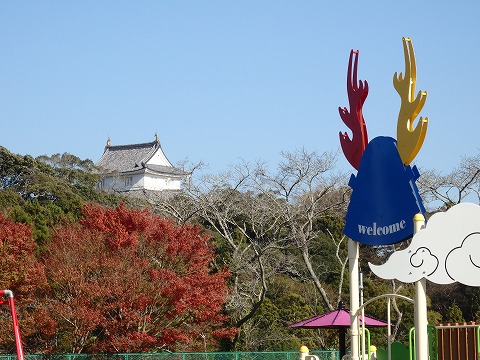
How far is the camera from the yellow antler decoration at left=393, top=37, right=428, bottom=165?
30.7ft

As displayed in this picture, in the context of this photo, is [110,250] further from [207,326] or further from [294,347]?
[294,347]

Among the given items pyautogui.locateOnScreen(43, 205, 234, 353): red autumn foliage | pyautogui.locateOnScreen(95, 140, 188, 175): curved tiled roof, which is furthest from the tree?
pyautogui.locateOnScreen(95, 140, 188, 175): curved tiled roof

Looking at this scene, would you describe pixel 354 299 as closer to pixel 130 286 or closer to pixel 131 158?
pixel 130 286

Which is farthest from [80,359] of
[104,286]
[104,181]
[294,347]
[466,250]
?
[104,181]

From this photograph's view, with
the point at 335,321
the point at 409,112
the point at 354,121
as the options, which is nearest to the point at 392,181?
the point at 409,112

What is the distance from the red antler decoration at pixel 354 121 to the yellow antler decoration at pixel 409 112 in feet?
3.36

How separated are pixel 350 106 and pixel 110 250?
1052 cm

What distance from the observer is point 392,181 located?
9.70m

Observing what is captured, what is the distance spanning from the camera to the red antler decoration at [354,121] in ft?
35.1

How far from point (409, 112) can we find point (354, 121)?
138cm

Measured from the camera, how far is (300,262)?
31719 millimetres

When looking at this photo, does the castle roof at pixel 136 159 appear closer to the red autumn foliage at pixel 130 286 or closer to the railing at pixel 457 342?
the red autumn foliage at pixel 130 286

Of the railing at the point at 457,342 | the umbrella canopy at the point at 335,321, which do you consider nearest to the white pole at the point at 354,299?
the railing at the point at 457,342

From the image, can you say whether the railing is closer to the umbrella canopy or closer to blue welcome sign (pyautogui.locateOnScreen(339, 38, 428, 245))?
blue welcome sign (pyautogui.locateOnScreen(339, 38, 428, 245))
